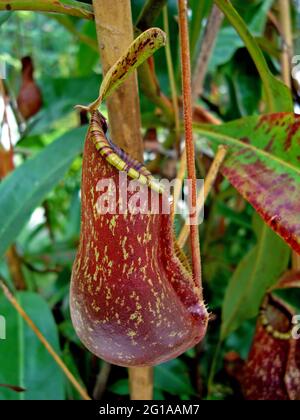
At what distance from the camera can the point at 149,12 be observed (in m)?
0.54

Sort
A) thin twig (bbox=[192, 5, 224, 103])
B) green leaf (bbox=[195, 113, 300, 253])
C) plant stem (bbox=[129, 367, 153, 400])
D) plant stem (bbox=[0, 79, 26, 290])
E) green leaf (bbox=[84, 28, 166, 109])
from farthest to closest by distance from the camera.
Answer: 1. plant stem (bbox=[0, 79, 26, 290])
2. thin twig (bbox=[192, 5, 224, 103])
3. plant stem (bbox=[129, 367, 153, 400])
4. green leaf (bbox=[195, 113, 300, 253])
5. green leaf (bbox=[84, 28, 166, 109])

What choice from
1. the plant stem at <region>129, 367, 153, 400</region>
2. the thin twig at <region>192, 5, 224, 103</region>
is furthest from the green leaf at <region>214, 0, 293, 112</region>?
the plant stem at <region>129, 367, 153, 400</region>

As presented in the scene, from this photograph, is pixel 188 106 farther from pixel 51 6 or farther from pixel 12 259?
pixel 12 259

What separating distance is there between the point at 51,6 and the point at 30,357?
1.62ft

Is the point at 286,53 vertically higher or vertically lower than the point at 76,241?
higher

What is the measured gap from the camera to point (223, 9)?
0.56 m

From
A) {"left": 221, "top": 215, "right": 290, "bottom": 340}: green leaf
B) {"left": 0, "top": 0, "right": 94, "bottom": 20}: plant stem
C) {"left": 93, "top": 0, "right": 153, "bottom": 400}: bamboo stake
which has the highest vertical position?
{"left": 0, "top": 0, "right": 94, "bottom": 20}: plant stem

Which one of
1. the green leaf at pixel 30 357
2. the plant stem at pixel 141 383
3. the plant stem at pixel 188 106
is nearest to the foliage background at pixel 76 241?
the green leaf at pixel 30 357

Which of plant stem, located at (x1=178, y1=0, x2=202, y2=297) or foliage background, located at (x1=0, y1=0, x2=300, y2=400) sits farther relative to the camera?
foliage background, located at (x1=0, y1=0, x2=300, y2=400)

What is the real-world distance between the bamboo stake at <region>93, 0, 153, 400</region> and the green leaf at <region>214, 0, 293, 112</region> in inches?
5.8

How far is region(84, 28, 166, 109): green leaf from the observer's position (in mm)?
361

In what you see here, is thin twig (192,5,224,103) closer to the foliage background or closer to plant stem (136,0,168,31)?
the foliage background

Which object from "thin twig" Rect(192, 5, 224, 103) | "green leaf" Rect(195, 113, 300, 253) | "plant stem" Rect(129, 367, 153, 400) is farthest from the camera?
"thin twig" Rect(192, 5, 224, 103)

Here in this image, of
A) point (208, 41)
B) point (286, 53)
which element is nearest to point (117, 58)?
point (208, 41)
